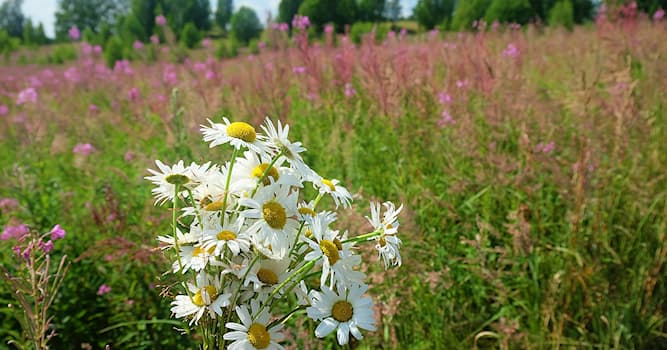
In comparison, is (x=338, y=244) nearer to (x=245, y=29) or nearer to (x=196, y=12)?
(x=245, y=29)

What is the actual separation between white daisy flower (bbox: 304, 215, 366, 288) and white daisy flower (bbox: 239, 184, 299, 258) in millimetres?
37

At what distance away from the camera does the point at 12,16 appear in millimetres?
63562

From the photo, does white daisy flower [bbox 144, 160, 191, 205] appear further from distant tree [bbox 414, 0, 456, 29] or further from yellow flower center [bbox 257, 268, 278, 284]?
distant tree [bbox 414, 0, 456, 29]

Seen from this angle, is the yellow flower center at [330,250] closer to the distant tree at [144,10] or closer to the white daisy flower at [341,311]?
the white daisy flower at [341,311]

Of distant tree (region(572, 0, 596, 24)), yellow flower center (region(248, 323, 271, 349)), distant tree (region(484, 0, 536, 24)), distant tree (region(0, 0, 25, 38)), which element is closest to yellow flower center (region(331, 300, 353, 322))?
yellow flower center (region(248, 323, 271, 349))

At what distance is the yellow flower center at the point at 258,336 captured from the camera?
668 millimetres

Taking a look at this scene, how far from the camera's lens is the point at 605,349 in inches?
69.8

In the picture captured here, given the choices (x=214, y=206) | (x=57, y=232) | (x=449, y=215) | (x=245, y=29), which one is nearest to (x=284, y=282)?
(x=214, y=206)

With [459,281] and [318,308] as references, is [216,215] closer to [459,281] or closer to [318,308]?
[318,308]

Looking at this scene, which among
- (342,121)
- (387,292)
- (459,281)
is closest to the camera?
(387,292)

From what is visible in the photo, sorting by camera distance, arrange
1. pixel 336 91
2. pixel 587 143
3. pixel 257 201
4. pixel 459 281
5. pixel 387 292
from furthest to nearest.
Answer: pixel 336 91 → pixel 587 143 → pixel 459 281 → pixel 387 292 → pixel 257 201

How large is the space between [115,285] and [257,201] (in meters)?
1.60

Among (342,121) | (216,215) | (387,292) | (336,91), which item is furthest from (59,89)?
(216,215)

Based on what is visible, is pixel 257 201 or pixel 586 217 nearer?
pixel 257 201
